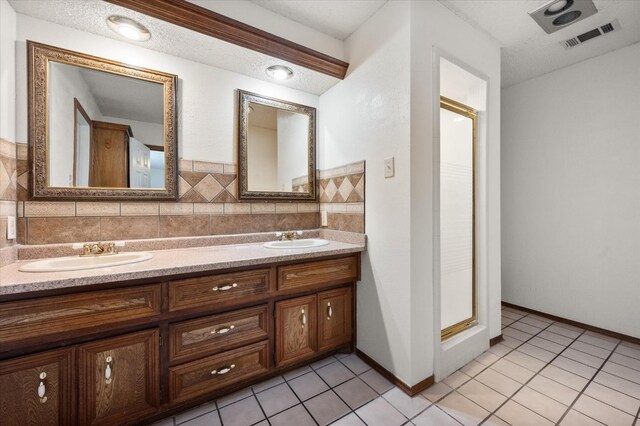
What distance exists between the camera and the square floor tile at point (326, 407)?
1404 mm

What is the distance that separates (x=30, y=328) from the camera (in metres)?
1.04

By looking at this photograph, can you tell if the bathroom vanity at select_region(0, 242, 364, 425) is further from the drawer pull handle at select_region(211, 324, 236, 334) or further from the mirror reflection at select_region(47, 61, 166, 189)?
the mirror reflection at select_region(47, 61, 166, 189)

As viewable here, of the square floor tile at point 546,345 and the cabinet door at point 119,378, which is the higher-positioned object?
the cabinet door at point 119,378

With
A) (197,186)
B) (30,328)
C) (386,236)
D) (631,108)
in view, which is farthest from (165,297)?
(631,108)

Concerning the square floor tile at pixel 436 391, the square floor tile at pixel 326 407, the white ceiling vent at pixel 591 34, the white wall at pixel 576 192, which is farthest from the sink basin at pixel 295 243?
the white ceiling vent at pixel 591 34

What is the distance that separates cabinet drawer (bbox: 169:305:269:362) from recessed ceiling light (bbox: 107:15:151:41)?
1717 mm

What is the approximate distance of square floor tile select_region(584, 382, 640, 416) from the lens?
4.83 feet

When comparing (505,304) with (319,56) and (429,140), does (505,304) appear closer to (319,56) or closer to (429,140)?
(429,140)

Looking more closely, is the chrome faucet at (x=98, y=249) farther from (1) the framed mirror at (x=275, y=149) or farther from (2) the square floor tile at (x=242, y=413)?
(2) the square floor tile at (x=242, y=413)

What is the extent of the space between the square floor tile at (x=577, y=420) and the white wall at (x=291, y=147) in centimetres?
225

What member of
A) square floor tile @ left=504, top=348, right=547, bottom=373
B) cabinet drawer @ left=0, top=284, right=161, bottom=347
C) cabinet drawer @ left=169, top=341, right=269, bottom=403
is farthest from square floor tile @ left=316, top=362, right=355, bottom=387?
square floor tile @ left=504, top=348, right=547, bottom=373

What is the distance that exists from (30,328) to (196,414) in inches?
35.1

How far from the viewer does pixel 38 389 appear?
109 centimetres

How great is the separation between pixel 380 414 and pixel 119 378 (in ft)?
4.41
